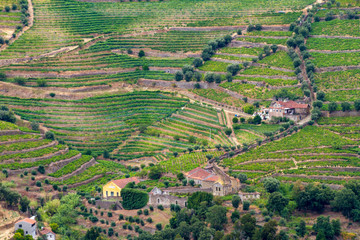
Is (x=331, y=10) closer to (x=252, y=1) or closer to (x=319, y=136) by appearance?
(x=252, y=1)

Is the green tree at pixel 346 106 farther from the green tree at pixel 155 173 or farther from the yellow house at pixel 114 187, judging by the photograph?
the yellow house at pixel 114 187

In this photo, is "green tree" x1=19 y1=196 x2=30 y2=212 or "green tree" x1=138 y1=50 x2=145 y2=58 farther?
"green tree" x1=138 y1=50 x2=145 y2=58

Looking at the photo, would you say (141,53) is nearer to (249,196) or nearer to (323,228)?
(249,196)

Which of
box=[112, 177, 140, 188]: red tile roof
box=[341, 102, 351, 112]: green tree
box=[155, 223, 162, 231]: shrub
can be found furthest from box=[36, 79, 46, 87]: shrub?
box=[341, 102, 351, 112]: green tree

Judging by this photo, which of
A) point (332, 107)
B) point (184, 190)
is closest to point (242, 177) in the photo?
point (184, 190)

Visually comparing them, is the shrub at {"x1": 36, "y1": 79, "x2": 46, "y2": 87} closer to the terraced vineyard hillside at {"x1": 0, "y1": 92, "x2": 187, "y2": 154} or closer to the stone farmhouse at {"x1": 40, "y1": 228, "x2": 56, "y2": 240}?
the terraced vineyard hillside at {"x1": 0, "y1": 92, "x2": 187, "y2": 154}

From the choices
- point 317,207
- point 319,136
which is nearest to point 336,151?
point 319,136
